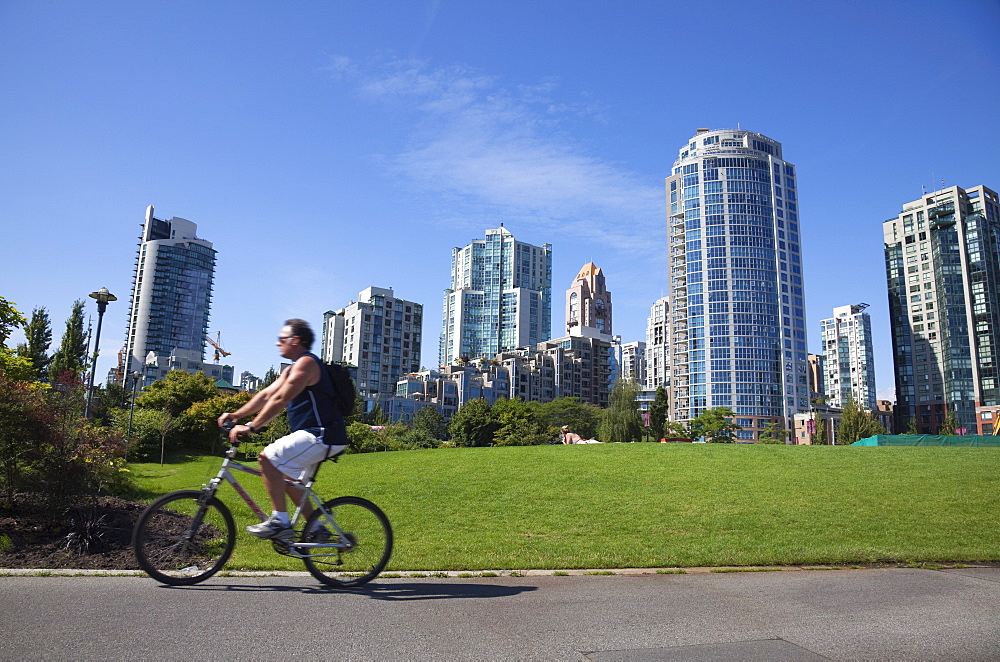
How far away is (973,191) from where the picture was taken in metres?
148

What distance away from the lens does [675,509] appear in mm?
13953

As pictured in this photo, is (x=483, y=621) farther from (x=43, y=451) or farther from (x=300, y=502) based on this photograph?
(x=43, y=451)

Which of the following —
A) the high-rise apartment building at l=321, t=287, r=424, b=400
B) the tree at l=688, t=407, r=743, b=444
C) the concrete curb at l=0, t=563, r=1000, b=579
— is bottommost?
the concrete curb at l=0, t=563, r=1000, b=579

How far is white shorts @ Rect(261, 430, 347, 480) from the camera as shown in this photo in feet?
20.4

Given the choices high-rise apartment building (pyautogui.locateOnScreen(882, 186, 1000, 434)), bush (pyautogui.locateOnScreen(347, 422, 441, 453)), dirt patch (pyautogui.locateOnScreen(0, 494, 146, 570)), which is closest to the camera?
dirt patch (pyautogui.locateOnScreen(0, 494, 146, 570))

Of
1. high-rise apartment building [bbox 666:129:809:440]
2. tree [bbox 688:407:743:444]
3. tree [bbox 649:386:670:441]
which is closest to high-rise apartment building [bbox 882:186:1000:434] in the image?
high-rise apartment building [bbox 666:129:809:440]

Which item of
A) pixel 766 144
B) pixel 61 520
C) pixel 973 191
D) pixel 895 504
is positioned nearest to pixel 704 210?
pixel 766 144

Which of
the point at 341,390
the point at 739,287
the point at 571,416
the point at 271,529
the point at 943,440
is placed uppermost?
the point at 739,287

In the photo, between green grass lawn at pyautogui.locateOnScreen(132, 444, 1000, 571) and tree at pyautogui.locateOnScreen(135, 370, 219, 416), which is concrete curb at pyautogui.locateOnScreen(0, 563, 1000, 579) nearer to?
green grass lawn at pyautogui.locateOnScreen(132, 444, 1000, 571)

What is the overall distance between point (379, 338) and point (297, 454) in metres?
184

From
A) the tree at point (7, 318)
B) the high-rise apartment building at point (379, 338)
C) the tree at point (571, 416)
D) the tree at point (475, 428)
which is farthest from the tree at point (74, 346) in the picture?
the high-rise apartment building at point (379, 338)

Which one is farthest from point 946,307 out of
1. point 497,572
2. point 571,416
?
point 497,572

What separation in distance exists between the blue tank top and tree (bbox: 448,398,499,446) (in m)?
53.0

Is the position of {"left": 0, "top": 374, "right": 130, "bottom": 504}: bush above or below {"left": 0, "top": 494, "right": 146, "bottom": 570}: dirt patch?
above
